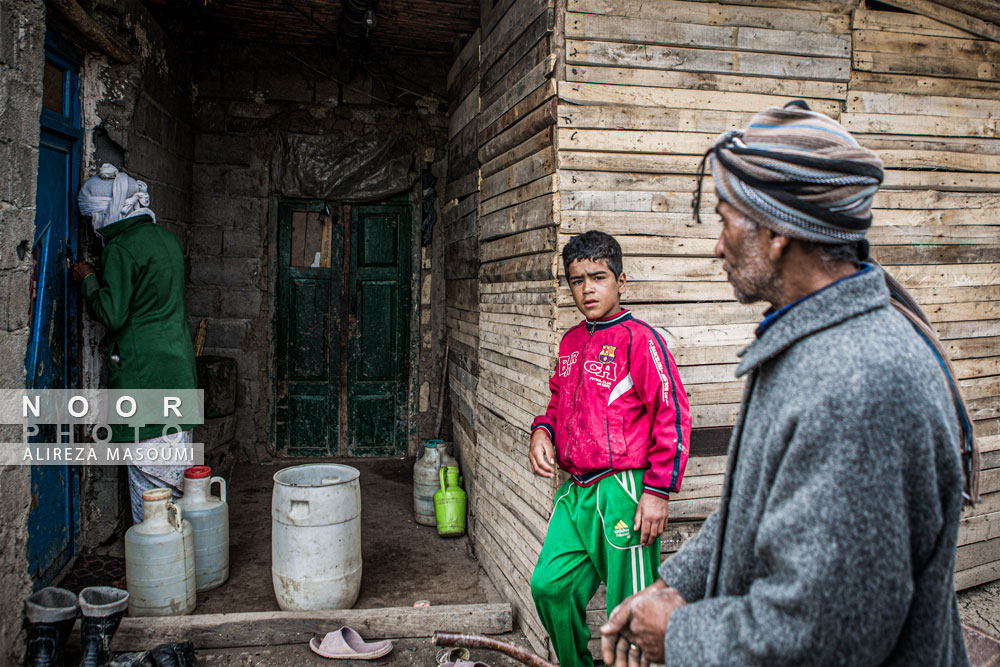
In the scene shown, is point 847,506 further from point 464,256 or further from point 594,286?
point 464,256

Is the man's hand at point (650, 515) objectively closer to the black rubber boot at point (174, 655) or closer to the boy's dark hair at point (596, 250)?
the boy's dark hair at point (596, 250)

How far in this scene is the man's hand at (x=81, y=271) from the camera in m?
4.24

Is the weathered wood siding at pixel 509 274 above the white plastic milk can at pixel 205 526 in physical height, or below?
above

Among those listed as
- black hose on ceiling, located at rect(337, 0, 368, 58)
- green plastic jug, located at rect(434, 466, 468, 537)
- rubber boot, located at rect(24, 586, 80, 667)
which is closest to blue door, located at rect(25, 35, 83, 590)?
rubber boot, located at rect(24, 586, 80, 667)

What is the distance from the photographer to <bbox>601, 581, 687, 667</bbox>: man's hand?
1451mm

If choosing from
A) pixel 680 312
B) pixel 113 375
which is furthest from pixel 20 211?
pixel 680 312

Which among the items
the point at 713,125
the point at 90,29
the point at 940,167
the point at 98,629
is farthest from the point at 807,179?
the point at 90,29

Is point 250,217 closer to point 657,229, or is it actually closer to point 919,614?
point 657,229

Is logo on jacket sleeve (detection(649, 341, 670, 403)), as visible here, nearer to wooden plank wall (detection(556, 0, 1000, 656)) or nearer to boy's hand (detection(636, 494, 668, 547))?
boy's hand (detection(636, 494, 668, 547))

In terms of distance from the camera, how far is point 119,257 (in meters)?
4.23

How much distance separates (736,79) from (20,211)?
3.55 metres

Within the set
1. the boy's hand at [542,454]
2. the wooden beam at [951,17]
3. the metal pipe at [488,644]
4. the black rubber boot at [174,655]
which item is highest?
the wooden beam at [951,17]

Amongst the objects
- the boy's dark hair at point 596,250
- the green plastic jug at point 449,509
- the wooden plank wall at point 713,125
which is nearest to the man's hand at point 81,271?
the green plastic jug at point 449,509

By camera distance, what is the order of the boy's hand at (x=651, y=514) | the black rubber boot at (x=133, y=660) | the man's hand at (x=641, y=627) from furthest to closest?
the black rubber boot at (x=133, y=660) < the boy's hand at (x=651, y=514) < the man's hand at (x=641, y=627)
